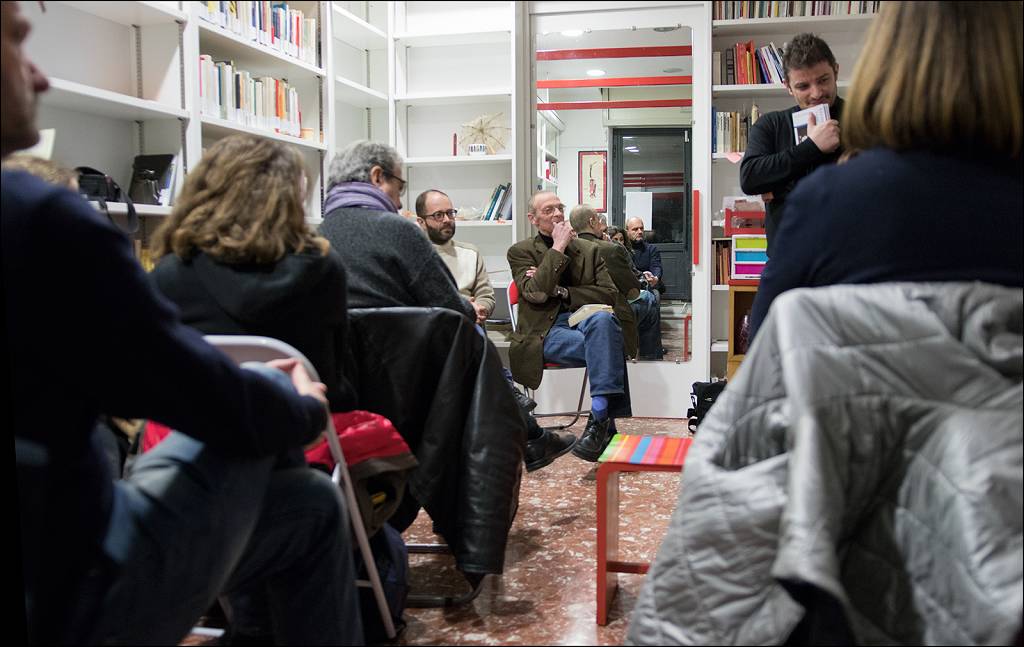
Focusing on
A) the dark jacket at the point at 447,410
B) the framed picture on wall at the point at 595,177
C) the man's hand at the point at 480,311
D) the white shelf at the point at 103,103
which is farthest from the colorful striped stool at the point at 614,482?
the framed picture on wall at the point at 595,177

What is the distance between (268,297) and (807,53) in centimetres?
138

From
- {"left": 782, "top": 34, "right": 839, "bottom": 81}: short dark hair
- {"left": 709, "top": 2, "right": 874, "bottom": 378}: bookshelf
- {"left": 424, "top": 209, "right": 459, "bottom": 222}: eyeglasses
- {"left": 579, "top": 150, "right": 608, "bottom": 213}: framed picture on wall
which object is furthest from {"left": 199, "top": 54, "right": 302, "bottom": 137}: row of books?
{"left": 579, "top": 150, "right": 608, "bottom": 213}: framed picture on wall

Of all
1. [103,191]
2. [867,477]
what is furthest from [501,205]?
[867,477]

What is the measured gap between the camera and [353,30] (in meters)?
1.86

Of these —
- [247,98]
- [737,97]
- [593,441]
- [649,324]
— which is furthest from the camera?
[649,324]

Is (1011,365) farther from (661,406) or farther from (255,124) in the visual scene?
(661,406)

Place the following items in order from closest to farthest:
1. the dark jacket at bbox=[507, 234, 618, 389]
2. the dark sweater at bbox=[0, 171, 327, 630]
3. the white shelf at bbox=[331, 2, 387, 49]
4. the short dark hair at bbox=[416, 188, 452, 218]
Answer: the dark sweater at bbox=[0, 171, 327, 630] → the white shelf at bbox=[331, 2, 387, 49] → the short dark hair at bbox=[416, 188, 452, 218] → the dark jacket at bbox=[507, 234, 618, 389]

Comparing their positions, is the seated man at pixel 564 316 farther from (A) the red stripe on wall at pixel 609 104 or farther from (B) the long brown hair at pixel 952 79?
(B) the long brown hair at pixel 952 79

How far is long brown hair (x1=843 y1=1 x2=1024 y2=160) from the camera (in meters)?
1.17

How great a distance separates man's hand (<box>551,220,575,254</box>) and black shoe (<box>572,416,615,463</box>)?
31.0 inches

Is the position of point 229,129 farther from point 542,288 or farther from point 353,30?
point 542,288

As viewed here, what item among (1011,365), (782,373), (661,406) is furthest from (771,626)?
(661,406)

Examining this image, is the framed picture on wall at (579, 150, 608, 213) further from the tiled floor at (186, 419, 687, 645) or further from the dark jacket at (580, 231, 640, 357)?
the tiled floor at (186, 419, 687, 645)

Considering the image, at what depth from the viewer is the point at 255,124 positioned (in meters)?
1.67
